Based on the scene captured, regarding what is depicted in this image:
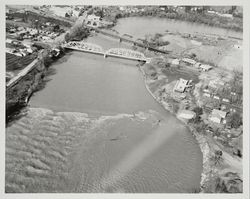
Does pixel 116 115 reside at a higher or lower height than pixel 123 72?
lower

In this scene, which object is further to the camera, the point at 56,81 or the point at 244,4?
the point at 56,81

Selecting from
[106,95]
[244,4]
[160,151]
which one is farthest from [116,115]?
[244,4]

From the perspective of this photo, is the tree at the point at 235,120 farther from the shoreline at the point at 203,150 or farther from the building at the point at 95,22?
the building at the point at 95,22

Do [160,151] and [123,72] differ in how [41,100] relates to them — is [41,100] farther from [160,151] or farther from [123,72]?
[160,151]

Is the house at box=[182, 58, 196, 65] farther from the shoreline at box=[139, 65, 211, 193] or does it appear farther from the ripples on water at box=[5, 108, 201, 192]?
the ripples on water at box=[5, 108, 201, 192]

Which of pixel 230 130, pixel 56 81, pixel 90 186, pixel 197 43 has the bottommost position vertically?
pixel 90 186

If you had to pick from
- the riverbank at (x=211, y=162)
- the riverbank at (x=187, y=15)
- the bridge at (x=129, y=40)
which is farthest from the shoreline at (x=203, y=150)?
the riverbank at (x=187, y=15)

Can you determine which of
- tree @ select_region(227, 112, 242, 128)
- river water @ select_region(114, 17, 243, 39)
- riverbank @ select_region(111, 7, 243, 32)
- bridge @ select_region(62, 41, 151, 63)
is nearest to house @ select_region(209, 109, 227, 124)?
tree @ select_region(227, 112, 242, 128)
